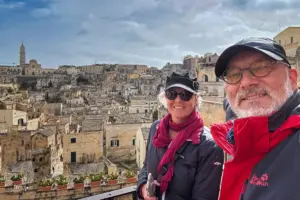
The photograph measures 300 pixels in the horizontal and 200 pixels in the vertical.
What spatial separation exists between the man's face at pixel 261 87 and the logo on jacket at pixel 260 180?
35cm

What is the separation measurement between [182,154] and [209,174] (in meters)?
0.26

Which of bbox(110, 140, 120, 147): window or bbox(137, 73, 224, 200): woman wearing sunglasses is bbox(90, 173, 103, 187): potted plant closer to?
bbox(137, 73, 224, 200): woman wearing sunglasses

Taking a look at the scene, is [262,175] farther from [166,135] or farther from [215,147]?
[166,135]

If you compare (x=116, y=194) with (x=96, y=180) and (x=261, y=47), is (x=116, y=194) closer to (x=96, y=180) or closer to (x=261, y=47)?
(x=261, y=47)

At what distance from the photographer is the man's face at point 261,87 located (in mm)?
1451

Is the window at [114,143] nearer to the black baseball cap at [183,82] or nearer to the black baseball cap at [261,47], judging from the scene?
the black baseball cap at [183,82]

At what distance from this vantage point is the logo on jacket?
120 centimetres

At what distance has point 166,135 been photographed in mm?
2492

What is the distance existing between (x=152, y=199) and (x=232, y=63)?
131 centimetres

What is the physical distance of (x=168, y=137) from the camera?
2.49 m

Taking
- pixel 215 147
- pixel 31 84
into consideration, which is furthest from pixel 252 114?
pixel 31 84

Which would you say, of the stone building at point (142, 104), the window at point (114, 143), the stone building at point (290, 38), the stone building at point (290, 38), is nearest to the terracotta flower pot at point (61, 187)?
the window at point (114, 143)

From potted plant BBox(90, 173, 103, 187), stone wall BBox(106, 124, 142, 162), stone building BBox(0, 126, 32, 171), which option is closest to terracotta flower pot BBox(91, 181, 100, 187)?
potted plant BBox(90, 173, 103, 187)

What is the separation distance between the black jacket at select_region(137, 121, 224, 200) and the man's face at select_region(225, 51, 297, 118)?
63 cm
